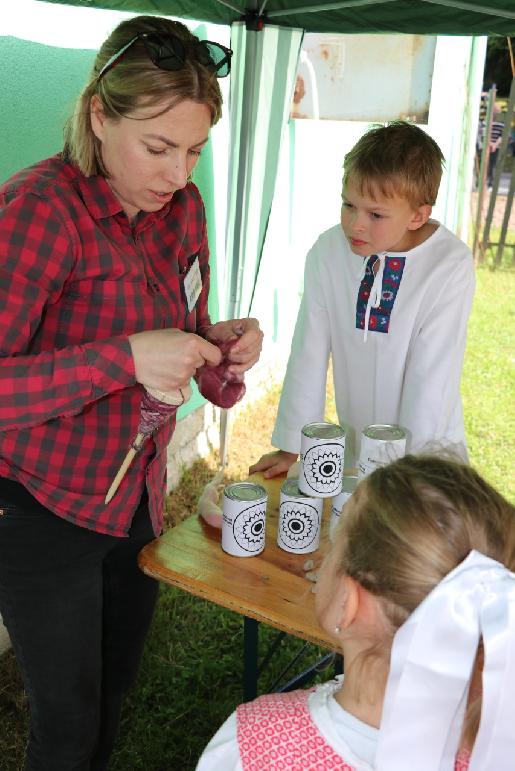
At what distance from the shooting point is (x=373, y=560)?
0.93m

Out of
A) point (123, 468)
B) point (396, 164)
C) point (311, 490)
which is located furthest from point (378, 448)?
point (396, 164)

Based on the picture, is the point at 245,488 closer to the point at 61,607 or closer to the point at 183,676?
the point at 61,607

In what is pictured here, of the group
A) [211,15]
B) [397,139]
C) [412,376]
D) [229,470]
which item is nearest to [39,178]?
[397,139]

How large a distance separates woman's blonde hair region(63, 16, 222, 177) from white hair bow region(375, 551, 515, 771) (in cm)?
85

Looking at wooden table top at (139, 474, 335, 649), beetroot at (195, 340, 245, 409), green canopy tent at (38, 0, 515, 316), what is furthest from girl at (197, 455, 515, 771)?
green canopy tent at (38, 0, 515, 316)

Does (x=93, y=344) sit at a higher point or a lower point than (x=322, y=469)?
higher

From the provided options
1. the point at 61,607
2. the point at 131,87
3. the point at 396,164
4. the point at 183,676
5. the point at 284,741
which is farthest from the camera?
the point at 183,676

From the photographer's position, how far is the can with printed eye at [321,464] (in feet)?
4.84

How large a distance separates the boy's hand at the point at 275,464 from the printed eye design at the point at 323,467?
378mm

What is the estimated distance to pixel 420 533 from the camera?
0.90 metres

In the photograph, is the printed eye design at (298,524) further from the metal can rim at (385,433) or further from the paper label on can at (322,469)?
the metal can rim at (385,433)

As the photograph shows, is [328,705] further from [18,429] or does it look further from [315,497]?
[18,429]

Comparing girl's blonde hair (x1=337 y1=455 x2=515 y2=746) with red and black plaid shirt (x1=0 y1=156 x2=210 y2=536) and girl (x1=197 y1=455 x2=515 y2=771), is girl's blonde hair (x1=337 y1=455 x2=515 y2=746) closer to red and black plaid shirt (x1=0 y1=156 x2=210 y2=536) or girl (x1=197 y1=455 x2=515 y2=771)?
girl (x1=197 y1=455 x2=515 y2=771)

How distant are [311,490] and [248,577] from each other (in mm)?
206
